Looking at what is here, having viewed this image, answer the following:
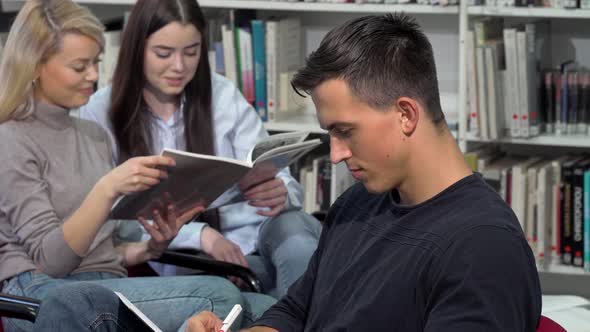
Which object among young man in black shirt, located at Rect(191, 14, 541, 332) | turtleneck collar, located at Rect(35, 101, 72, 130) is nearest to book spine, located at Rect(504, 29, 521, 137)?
turtleneck collar, located at Rect(35, 101, 72, 130)

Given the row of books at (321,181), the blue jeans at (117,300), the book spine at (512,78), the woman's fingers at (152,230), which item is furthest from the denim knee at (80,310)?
the book spine at (512,78)

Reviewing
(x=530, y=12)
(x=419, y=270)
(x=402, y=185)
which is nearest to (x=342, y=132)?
(x=402, y=185)

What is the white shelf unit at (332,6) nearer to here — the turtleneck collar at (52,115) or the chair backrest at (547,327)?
the turtleneck collar at (52,115)

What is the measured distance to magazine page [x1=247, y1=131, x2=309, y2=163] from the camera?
6.22 feet

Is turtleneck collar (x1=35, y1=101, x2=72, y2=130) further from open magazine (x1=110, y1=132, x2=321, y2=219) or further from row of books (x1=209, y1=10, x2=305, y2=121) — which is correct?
row of books (x1=209, y1=10, x2=305, y2=121)

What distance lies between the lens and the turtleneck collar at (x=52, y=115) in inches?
78.6

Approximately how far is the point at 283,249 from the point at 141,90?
0.57 m

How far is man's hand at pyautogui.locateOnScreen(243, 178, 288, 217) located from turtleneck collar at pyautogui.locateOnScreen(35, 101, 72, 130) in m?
0.46

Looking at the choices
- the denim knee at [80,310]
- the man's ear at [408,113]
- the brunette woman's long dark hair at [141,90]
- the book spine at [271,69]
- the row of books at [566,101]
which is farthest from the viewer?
the book spine at [271,69]

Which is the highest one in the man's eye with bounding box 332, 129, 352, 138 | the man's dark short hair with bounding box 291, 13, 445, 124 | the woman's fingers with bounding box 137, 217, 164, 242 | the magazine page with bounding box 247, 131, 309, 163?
the man's dark short hair with bounding box 291, 13, 445, 124

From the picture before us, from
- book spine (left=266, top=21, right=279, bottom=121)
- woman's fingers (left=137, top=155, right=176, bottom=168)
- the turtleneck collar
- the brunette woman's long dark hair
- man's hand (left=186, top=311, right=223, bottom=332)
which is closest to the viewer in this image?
man's hand (left=186, top=311, right=223, bottom=332)

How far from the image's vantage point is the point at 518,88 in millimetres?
2771

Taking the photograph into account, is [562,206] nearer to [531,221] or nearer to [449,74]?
[531,221]

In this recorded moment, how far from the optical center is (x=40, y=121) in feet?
6.57
